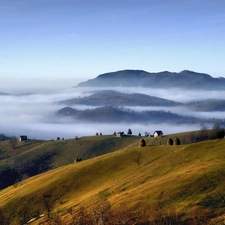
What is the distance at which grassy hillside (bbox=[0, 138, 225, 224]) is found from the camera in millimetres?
63938

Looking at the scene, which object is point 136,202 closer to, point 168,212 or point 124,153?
point 168,212

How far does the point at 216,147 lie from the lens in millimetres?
95062

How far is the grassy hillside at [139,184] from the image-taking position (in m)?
63.9

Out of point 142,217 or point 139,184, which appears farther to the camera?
point 139,184

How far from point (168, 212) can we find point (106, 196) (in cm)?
2439

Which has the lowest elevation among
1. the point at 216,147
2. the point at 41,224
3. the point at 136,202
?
the point at 41,224

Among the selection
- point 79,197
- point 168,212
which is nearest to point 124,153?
point 79,197

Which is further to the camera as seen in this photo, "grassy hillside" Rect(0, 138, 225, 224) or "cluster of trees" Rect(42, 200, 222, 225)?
"grassy hillside" Rect(0, 138, 225, 224)

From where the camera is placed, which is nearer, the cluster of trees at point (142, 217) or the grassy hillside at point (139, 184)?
the cluster of trees at point (142, 217)

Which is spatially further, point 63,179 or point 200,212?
point 63,179

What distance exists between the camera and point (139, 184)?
270 feet

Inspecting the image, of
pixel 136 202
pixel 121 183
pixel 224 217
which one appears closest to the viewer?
pixel 224 217

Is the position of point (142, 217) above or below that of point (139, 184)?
below

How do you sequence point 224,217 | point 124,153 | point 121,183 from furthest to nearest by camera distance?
1. point 124,153
2. point 121,183
3. point 224,217
